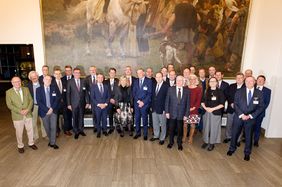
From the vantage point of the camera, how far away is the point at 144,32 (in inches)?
283

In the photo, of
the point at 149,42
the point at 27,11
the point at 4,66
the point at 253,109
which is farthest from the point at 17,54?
the point at 253,109

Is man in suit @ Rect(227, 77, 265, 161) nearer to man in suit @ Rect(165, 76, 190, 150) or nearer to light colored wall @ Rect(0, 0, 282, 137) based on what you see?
man in suit @ Rect(165, 76, 190, 150)

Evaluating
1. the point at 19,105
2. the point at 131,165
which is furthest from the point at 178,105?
the point at 19,105

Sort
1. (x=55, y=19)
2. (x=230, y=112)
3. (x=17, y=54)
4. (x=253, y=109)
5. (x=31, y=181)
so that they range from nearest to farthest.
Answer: (x=31, y=181) < (x=253, y=109) < (x=230, y=112) < (x=55, y=19) < (x=17, y=54)

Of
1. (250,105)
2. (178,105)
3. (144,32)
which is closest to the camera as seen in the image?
(250,105)

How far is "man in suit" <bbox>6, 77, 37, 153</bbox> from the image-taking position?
4793 mm

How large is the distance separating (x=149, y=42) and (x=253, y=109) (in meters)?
4.00

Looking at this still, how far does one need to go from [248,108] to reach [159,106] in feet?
6.88

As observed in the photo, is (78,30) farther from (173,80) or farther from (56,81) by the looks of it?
(173,80)

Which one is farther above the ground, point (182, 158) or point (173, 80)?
point (173, 80)

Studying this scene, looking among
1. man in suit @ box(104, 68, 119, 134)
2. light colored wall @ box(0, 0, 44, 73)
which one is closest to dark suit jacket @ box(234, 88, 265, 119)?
man in suit @ box(104, 68, 119, 134)

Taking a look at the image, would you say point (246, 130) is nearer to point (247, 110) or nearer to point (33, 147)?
point (247, 110)

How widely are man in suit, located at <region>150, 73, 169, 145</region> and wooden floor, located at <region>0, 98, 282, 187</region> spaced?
366 mm

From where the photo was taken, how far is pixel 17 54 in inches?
419
